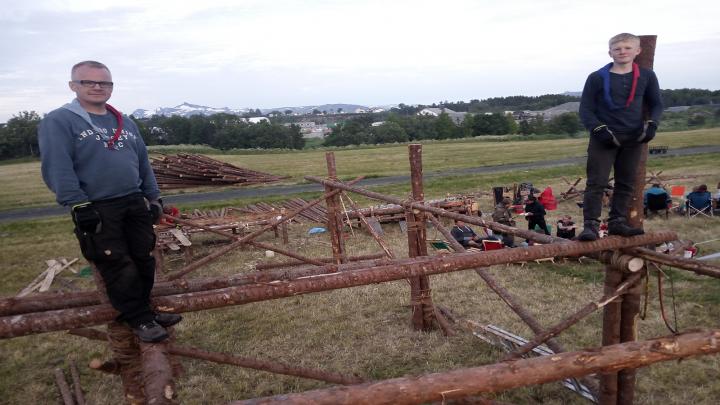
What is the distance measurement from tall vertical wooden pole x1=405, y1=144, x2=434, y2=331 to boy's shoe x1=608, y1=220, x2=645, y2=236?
2.70 m

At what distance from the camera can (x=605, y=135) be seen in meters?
3.74

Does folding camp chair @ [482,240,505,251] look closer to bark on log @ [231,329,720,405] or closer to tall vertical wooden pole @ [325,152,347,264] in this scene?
tall vertical wooden pole @ [325,152,347,264]

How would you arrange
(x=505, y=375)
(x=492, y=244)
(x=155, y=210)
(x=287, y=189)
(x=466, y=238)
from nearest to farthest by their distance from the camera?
(x=505, y=375), (x=155, y=210), (x=492, y=244), (x=466, y=238), (x=287, y=189)

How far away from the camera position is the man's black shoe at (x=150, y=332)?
8.99ft

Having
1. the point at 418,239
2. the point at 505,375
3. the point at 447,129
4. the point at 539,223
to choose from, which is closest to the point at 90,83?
the point at 505,375

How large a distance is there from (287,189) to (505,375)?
69.8ft

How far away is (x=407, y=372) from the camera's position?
5.98 meters

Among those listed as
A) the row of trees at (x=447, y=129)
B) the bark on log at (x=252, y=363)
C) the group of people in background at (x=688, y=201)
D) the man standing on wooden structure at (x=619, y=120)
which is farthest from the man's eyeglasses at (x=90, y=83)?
the row of trees at (x=447, y=129)

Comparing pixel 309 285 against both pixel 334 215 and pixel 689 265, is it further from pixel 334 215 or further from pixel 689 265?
pixel 334 215

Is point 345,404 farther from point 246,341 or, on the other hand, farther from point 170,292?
point 246,341

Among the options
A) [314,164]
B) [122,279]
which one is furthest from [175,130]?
[122,279]

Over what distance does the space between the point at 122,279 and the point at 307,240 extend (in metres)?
10.3

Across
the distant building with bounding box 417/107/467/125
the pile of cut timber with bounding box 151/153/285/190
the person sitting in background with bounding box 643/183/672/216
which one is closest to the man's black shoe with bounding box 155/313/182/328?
the person sitting in background with bounding box 643/183/672/216

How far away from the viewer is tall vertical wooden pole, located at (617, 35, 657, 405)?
12.3 feet
